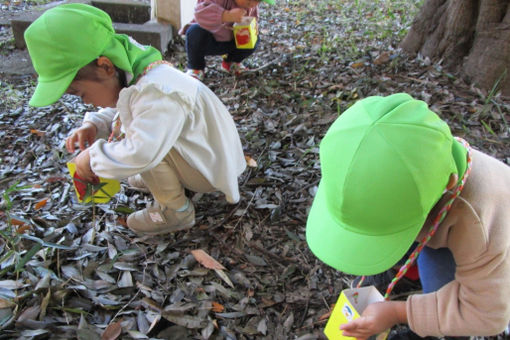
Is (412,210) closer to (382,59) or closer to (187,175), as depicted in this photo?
(187,175)

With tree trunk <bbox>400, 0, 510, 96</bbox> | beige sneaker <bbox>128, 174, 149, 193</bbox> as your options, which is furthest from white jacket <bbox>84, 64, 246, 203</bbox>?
tree trunk <bbox>400, 0, 510, 96</bbox>

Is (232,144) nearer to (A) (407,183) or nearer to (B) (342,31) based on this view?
(A) (407,183)

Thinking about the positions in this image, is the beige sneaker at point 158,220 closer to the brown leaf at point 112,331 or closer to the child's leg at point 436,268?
Answer: the brown leaf at point 112,331

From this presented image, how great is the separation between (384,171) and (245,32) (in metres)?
2.28

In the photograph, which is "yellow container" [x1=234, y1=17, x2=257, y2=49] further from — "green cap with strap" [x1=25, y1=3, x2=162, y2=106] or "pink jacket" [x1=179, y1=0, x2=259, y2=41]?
"green cap with strap" [x1=25, y1=3, x2=162, y2=106]

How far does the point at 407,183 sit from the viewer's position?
78 cm

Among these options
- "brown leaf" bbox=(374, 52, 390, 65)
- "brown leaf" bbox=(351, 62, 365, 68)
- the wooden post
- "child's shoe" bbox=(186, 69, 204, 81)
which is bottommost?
"child's shoe" bbox=(186, 69, 204, 81)

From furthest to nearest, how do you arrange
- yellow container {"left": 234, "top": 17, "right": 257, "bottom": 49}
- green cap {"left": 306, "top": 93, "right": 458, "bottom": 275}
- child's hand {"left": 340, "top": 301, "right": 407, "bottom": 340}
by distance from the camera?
yellow container {"left": 234, "top": 17, "right": 257, "bottom": 49} < child's hand {"left": 340, "top": 301, "right": 407, "bottom": 340} < green cap {"left": 306, "top": 93, "right": 458, "bottom": 275}

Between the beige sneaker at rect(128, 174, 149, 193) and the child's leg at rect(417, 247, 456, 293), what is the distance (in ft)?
4.27

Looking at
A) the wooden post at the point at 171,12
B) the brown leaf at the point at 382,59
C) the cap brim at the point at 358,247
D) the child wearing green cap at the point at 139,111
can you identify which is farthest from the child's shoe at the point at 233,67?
the cap brim at the point at 358,247

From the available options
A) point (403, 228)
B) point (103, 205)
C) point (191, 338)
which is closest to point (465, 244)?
point (403, 228)

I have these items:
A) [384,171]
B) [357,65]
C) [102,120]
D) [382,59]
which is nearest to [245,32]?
[357,65]

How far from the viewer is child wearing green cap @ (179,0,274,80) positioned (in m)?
2.82

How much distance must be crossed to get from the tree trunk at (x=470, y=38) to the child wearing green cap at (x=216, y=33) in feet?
3.74
